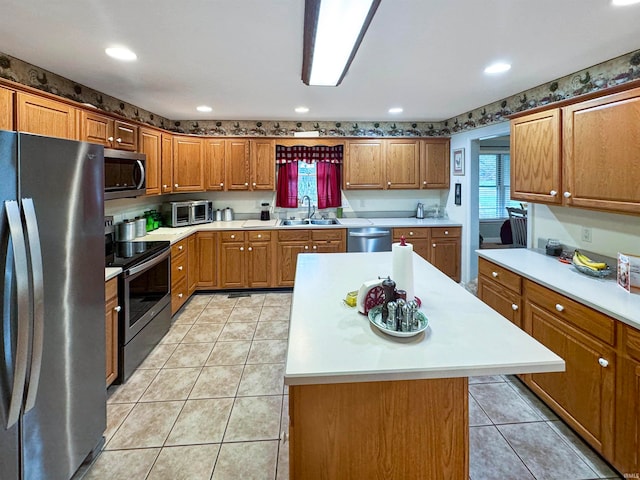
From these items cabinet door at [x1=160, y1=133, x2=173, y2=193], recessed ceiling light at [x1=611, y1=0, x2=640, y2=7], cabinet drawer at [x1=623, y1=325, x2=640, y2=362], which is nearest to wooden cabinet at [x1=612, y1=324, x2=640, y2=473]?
cabinet drawer at [x1=623, y1=325, x2=640, y2=362]

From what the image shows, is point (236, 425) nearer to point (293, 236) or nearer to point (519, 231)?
point (293, 236)

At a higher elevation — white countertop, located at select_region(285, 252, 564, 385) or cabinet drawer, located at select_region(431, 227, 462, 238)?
cabinet drawer, located at select_region(431, 227, 462, 238)

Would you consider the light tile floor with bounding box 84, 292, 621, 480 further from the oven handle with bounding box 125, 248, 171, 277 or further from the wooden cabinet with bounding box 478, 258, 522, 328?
the oven handle with bounding box 125, 248, 171, 277

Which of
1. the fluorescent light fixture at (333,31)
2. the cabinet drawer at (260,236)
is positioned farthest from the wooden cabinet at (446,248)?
the fluorescent light fixture at (333,31)

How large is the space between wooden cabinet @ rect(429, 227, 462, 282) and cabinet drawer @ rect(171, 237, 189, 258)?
10.6 ft

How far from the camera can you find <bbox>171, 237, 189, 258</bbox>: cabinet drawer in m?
3.87

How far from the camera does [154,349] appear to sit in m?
3.29

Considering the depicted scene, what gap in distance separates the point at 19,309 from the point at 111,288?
3.95 ft

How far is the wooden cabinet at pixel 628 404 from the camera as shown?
1.65m

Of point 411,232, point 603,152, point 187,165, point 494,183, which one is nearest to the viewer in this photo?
point 603,152

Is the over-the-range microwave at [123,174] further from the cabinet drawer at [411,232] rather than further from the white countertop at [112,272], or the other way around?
the cabinet drawer at [411,232]

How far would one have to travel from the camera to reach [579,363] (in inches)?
78.7

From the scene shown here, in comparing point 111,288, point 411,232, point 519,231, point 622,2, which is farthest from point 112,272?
point 519,231

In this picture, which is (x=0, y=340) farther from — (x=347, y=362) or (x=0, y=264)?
(x=347, y=362)
